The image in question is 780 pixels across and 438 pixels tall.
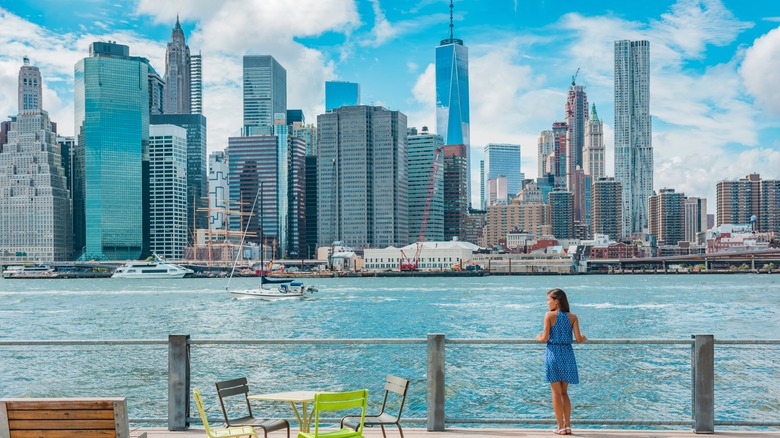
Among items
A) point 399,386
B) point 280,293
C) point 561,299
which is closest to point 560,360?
point 561,299

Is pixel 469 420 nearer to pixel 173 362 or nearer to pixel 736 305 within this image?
pixel 173 362

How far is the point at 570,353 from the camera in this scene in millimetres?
10062

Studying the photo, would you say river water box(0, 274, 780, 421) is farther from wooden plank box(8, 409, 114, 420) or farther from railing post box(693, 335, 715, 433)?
wooden plank box(8, 409, 114, 420)

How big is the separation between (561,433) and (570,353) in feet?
3.16

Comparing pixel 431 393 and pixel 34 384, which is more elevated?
pixel 431 393

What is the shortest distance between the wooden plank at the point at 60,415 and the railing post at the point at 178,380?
2.96 metres

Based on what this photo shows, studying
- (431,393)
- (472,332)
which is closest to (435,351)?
(431,393)

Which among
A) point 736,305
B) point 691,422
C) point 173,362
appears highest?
point 173,362

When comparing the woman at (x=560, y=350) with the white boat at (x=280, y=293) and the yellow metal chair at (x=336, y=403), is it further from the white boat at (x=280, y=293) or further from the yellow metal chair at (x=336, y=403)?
the white boat at (x=280, y=293)

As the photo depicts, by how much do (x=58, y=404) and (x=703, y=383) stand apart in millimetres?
7154

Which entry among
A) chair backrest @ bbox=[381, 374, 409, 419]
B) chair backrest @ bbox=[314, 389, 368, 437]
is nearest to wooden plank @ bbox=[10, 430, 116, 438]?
chair backrest @ bbox=[314, 389, 368, 437]

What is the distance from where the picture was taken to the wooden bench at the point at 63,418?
A: 6.76 meters

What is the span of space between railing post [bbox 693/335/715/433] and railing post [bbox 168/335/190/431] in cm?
610

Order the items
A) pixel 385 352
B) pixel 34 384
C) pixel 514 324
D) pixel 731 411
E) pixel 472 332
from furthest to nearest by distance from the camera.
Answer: pixel 514 324
pixel 472 332
pixel 385 352
pixel 34 384
pixel 731 411
